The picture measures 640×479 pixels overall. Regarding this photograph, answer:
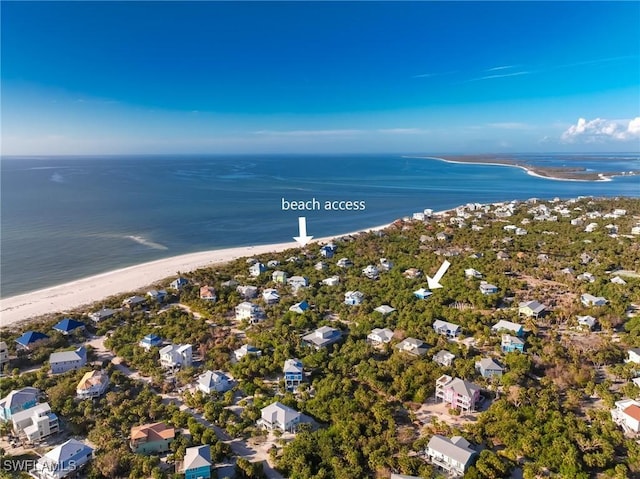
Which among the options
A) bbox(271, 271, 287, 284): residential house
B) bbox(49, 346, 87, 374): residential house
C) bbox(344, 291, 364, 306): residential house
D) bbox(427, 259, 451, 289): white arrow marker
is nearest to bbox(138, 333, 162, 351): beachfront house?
bbox(49, 346, 87, 374): residential house

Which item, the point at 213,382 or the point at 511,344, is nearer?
the point at 213,382

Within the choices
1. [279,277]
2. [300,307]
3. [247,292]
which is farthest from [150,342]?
[279,277]

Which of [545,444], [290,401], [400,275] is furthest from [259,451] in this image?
[400,275]

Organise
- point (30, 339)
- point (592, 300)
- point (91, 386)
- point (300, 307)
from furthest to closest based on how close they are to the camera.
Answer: point (300, 307), point (592, 300), point (30, 339), point (91, 386)

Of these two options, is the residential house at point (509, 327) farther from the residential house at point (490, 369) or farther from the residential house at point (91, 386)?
the residential house at point (91, 386)

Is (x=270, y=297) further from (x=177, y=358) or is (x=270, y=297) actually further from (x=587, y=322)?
(x=587, y=322)

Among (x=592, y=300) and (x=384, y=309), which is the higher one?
(x=592, y=300)

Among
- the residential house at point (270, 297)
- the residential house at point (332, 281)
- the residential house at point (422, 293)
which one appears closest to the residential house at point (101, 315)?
the residential house at point (270, 297)
